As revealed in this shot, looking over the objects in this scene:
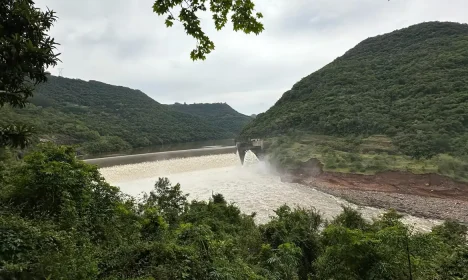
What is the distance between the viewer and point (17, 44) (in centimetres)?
530

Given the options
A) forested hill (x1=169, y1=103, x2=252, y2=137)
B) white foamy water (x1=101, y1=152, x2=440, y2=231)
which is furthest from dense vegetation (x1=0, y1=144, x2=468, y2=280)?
forested hill (x1=169, y1=103, x2=252, y2=137)

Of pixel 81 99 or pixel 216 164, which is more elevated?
pixel 81 99

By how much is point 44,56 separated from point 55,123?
60.4 meters

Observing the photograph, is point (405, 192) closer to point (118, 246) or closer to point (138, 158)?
point (118, 246)

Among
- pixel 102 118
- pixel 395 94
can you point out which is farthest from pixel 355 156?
pixel 102 118

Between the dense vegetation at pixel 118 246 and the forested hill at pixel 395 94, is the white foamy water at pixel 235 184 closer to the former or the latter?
the forested hill at pixel 395 94

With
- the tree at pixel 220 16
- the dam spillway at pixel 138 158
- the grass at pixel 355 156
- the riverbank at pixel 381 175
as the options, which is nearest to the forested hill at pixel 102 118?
the dam spillway at pixel 138 158

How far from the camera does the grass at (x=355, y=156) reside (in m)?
29.3

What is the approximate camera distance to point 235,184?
37.6 meters

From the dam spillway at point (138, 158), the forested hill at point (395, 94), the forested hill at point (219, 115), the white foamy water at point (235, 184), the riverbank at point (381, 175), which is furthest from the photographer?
the forested hill at point (219, 115)

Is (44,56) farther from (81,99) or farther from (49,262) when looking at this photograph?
(81,99)

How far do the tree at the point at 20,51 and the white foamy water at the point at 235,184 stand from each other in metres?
19.7

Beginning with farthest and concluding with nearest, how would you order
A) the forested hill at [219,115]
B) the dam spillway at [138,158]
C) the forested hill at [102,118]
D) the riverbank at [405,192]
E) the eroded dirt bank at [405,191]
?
the forested hill at [219,115] < the forested hill at [102,118] < the dam spillway at [138,158] < the eroded dirt bank at [405,191] < the riverbank at [405,192]

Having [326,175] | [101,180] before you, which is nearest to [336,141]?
[326,175]
